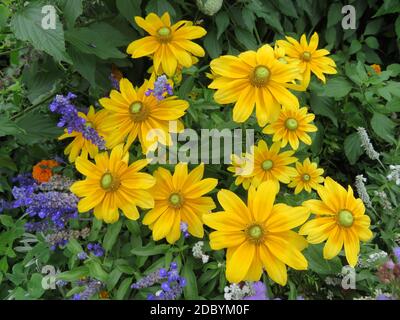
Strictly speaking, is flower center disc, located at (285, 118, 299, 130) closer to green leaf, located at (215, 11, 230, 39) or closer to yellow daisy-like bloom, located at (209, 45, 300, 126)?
yellow daisy-like bloom, located at (209, 45, 300, 126)

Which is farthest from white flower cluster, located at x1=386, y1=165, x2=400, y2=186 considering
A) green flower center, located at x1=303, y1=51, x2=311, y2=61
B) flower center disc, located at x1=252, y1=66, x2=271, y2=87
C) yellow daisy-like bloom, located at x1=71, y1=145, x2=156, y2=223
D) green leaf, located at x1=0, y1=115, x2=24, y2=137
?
green leaf, located at x1=0, y1=115, x2=24, y2=137

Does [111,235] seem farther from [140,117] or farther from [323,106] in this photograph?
[323,106]

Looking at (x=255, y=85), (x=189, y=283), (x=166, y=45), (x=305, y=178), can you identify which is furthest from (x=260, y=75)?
(x=189, y=283)

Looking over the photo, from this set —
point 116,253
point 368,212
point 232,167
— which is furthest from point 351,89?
point 116,253

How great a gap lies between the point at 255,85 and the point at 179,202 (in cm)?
36

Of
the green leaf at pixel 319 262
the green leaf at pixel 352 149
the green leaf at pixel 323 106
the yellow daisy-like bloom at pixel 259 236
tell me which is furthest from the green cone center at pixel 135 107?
the green leaf at pixel 352 149

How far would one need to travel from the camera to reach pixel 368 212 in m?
1.63

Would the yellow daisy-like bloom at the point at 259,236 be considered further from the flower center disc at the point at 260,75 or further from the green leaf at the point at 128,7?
the green leaf at the point at 128,7

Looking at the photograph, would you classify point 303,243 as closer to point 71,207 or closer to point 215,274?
point 215,274

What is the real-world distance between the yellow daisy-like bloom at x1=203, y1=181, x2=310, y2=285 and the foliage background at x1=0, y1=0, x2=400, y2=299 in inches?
8.5

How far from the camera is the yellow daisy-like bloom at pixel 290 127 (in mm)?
1488

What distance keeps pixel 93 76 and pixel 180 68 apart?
30 centimetres

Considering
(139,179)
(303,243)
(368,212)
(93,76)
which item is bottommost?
(368,212)

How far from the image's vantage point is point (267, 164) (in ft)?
4.77
